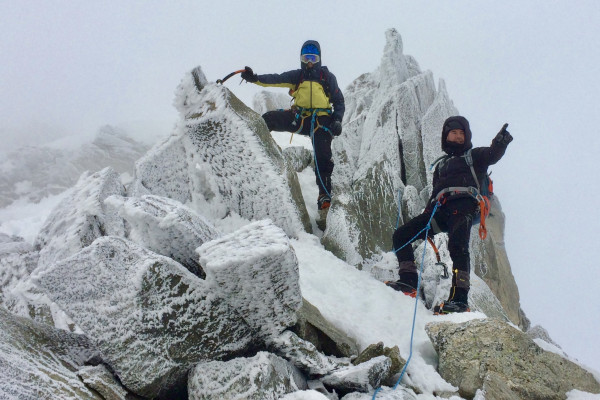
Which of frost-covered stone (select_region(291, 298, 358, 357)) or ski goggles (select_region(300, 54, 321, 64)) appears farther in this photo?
ski goggles (select_region(300, 54, 321, 64))

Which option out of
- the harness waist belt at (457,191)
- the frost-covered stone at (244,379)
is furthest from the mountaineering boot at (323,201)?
the frost-covered stone at (244,379)

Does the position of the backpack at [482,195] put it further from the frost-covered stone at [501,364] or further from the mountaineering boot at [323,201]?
the mountaineering boot at [323,201]

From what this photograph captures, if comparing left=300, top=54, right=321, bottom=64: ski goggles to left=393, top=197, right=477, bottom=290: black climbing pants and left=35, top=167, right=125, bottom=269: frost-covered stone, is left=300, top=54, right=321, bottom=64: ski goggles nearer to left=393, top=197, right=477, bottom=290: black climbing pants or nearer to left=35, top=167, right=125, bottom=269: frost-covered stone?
left=393, top=197, right=477, bottom=290: black climbing pants

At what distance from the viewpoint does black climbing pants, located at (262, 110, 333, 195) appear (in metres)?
11.0

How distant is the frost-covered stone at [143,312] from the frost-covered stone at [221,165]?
4740 mm

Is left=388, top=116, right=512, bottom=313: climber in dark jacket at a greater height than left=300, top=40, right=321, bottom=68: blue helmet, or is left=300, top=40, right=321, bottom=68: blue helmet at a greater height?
left=300, top=40, right=321, bottom=68: blue helmet

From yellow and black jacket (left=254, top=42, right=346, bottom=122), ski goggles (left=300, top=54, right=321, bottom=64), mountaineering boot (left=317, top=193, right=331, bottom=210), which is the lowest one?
mountaineering boot (left=317, top=193, right=331, bottom=210)

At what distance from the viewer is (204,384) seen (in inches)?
167

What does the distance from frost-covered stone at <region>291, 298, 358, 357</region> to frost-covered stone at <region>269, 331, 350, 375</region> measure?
0.65m

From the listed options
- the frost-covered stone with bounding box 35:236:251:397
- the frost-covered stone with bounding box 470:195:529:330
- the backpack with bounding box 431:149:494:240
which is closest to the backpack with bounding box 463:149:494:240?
the backpack with bounding box 431:149:494:240

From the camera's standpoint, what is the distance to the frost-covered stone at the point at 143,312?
171 inches

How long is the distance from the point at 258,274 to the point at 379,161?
26.1 feet

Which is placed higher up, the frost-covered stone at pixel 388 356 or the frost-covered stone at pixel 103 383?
the frost-covered stone at pixel 103 383

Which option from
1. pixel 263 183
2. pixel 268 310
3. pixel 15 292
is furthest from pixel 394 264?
pixel 15 292
